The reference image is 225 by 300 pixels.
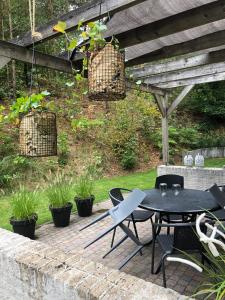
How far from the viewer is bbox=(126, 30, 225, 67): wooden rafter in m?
3.26

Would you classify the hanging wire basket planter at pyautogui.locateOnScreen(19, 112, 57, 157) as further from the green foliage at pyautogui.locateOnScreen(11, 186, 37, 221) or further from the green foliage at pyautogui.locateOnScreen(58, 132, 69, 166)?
the green foliage at pyautogui.locateOnScreen(58, 132, 69, 166)

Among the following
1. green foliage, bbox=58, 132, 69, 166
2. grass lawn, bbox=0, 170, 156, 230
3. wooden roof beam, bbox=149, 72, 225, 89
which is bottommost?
grass lawn, bbox=0, 170, 156, 230

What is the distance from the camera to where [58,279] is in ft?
4.16

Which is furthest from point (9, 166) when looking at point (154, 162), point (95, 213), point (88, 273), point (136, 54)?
point (88, 273)

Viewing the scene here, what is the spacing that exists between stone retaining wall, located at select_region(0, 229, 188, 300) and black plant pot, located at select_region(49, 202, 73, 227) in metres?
2.27

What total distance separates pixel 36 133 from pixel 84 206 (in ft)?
8.03

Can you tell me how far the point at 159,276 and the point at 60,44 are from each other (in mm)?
10146

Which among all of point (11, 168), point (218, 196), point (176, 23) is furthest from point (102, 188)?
point (176, 23)

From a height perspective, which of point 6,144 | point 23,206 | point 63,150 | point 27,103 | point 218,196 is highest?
point 27,103

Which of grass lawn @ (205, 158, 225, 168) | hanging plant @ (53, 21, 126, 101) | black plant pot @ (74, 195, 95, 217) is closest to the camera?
hanging plant @ (53, 21, 126, 101)

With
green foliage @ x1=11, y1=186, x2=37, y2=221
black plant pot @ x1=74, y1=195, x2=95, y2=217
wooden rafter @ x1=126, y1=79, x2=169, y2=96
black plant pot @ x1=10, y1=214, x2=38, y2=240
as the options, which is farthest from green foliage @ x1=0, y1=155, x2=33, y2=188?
wooden rafter @ x1=126, y1=79, x2=169, y2=96

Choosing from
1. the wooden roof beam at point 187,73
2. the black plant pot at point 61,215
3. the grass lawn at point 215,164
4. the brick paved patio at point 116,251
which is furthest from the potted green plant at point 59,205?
the grass lawn at point 215,164

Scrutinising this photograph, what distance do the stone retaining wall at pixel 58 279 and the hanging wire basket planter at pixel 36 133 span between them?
0.81 metres

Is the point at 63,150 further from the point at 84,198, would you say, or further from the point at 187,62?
the point at 187,62
